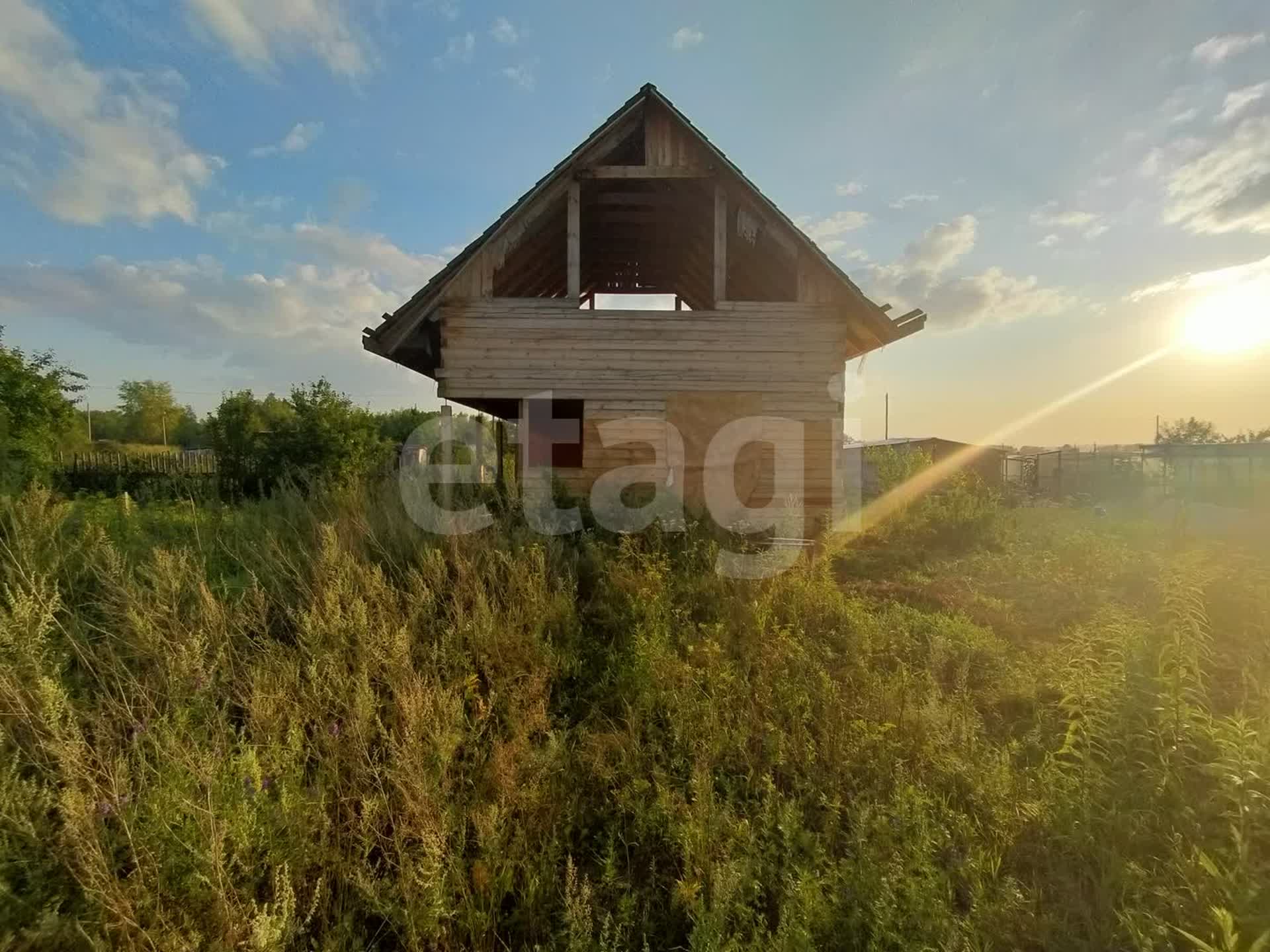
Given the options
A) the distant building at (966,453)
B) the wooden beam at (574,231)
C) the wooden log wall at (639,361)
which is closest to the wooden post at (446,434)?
the wooden log wall at (639,361)

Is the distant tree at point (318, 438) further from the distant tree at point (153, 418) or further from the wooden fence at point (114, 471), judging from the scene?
the distant tree at point (153, 418)

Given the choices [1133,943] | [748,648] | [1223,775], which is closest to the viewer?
[1133,943]

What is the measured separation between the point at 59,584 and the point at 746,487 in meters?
7.94

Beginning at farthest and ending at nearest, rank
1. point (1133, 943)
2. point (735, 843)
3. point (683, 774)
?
point (683, 774) < point (735, 843) < point (1133, 943)

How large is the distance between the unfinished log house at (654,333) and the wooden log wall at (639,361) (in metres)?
0.02

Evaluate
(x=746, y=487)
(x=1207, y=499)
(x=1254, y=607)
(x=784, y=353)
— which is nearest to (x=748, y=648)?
(x=746, y=487)

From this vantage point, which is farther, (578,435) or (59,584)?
(578,435)

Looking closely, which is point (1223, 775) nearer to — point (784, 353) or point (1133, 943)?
point (1133, 943)

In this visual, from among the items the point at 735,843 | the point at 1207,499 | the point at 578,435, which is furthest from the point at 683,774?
the point at 1207,499

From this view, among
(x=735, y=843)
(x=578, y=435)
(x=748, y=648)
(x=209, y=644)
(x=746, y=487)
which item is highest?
(x=578, y=435)

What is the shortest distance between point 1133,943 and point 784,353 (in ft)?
25.4

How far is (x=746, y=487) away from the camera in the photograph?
30.4ft

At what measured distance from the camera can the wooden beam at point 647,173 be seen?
8.43m

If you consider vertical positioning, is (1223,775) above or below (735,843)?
above
